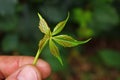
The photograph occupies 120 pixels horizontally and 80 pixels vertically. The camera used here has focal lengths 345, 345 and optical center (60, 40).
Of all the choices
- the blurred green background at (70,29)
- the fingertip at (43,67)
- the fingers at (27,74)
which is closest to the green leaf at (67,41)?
the fingers at (27,74)

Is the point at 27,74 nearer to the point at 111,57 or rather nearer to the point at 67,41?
the point at 67,41

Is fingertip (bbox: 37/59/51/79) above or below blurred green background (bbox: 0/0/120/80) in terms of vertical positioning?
above

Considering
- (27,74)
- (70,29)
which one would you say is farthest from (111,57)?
(27,74)

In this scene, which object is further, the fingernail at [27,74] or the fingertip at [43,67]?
the fingertip at [43,67]

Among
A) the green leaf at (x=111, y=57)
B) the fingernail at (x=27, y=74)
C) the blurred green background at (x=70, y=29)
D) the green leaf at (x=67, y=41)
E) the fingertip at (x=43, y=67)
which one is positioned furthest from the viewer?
the green leaf at (x=111, y=57)

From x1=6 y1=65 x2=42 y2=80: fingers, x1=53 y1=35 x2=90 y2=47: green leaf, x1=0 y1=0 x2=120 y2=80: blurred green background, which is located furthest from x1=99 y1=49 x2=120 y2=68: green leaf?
x1=53 y1=35 x2=90 y2=47: green leaf

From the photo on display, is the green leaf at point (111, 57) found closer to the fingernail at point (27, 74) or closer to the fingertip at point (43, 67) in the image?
the fingertip at point (43, 67)

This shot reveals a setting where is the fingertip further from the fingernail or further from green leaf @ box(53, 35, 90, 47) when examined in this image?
green leaf @ box(53, 35, 90, 47)

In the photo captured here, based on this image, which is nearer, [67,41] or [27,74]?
[67,41]
